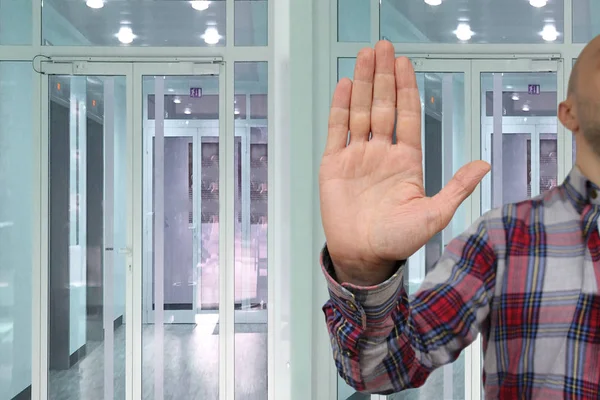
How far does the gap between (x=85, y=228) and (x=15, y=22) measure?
1072mm

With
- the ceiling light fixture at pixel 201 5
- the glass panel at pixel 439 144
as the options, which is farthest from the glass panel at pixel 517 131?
Answer: the ceiling light fixture at pixel 201 5

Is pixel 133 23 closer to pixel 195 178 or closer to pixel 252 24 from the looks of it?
pixel 252 24

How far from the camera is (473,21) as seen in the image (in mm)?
2035

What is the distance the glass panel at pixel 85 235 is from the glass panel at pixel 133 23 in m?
0.22

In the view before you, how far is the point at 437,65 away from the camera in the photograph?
1.94 metres

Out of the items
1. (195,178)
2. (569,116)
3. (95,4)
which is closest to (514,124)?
(569,116)

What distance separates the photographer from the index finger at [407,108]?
1.76 feet

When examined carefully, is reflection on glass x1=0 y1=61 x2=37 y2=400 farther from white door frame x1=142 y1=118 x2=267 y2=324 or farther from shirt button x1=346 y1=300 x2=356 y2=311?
shirt button x1=346 y1=300 x2=356 y2=311

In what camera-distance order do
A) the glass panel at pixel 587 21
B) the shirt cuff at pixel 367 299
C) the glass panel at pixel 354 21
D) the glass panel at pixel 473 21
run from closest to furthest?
the shirt cuff at pixel 367 299 → the glass panel at pixel 354 21 → the glass panel at pixel 587 21 → the glass panel at pixel 473 21

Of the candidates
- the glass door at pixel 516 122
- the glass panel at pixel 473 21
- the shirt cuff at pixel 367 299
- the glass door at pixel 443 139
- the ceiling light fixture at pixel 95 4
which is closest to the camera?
the shirt cuff at pixel 367 299

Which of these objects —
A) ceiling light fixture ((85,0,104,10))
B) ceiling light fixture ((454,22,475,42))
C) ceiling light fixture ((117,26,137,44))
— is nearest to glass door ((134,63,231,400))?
ceiling light fixture ((117,26,137,44))

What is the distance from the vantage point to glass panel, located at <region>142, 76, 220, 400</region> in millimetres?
2965

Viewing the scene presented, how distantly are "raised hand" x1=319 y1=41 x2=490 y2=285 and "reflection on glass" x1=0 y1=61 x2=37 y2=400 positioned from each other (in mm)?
2753

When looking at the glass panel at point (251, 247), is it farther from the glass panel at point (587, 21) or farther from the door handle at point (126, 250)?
the glass panel at point (587, 21)
